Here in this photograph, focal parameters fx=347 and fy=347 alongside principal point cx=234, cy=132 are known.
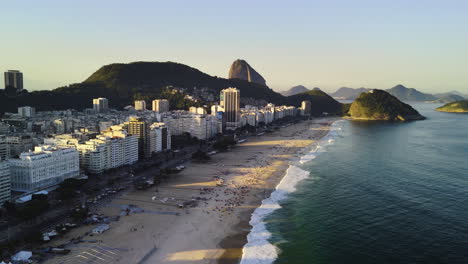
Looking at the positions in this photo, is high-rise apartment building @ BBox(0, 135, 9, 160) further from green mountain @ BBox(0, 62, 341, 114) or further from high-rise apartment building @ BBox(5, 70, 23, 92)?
high-rise apartment building @ BBox(5, 70, 23, 92)

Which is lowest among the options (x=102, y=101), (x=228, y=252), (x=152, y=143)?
(x=228, y=252)

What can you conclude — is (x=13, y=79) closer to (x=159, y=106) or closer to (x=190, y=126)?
(x=159, y=106)

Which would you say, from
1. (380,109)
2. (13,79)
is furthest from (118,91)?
(380,109)

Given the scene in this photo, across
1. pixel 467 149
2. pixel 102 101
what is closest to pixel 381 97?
pixel 467 149

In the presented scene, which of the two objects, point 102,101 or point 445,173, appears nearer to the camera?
point 445,173

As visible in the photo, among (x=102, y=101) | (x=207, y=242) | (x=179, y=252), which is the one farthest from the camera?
(x=102, y=101)

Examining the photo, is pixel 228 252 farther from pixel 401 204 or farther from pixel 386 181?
pixel 386 181

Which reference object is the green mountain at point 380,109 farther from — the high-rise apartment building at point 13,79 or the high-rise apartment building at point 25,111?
the high-rise apartment building at point 13,79
